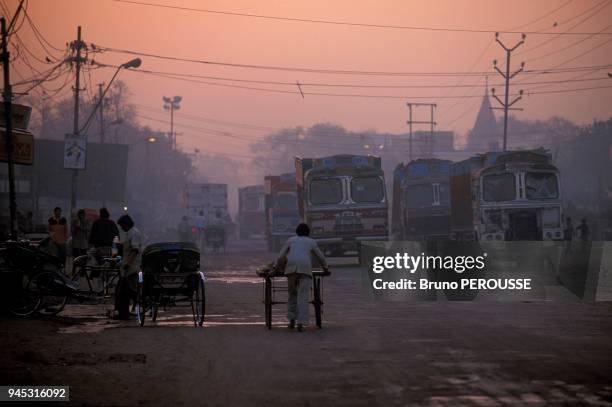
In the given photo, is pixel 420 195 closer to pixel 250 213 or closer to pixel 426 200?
pixel 426 200

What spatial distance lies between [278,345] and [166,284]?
359cm

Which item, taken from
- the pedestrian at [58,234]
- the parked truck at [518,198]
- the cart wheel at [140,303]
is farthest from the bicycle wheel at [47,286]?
the parked truck at [518,198]

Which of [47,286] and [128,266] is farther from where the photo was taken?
[47,286]

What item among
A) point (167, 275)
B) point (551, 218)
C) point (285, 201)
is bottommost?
point (167, 275)

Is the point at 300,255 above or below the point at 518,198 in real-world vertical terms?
below

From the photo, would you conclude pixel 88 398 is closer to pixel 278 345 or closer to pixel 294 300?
pixel 278 345

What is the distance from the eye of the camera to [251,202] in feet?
257

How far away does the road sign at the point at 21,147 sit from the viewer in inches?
906

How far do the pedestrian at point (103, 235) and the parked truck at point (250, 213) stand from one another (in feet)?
187

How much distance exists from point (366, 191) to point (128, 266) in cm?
1969

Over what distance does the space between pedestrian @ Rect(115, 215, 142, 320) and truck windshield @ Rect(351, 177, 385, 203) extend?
19.4m

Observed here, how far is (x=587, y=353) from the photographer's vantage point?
1172 centimetres

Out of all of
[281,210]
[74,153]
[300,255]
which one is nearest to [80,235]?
[300,255]

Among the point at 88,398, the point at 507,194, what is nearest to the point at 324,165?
the point at 507,194
